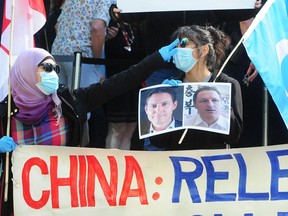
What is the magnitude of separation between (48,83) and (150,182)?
0.86m

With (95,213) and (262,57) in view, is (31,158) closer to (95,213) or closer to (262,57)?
Result: (95,213)

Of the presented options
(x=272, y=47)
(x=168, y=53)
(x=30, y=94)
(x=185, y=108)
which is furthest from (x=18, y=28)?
(x=272, y=47)

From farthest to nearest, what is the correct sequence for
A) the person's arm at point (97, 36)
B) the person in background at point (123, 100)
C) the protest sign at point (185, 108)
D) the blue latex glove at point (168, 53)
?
the person in background at point (123, 100) < the person's arm at point (97, 36) < the blue latex glove at point (168, 53) < the protest sign at point (185, 108)

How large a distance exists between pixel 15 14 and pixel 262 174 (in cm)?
190

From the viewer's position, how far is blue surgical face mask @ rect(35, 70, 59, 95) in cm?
425

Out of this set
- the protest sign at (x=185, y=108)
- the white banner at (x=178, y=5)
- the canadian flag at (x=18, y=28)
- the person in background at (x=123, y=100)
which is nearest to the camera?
the protest sign at (x=185, y=108)

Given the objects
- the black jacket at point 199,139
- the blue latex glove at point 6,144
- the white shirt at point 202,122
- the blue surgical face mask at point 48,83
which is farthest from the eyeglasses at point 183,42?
the blue latex glove at point 6,144

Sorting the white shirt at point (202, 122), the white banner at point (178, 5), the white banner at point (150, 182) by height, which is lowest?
the white banner at point (150, 182)

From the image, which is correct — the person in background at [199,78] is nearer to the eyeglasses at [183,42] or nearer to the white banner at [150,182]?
the eyeglasses at [183,42]

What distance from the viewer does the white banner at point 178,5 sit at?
4.93 metres

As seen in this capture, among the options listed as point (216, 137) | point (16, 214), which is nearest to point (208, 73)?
point (216, 137)

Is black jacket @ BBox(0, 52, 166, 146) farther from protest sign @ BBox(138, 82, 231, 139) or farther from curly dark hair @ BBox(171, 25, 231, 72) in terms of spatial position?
curly dark hair @ BBox(171, 25, 231, 72)

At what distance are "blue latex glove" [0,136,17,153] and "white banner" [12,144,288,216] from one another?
0.25 ft

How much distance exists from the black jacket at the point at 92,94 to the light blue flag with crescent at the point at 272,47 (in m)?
0.57
